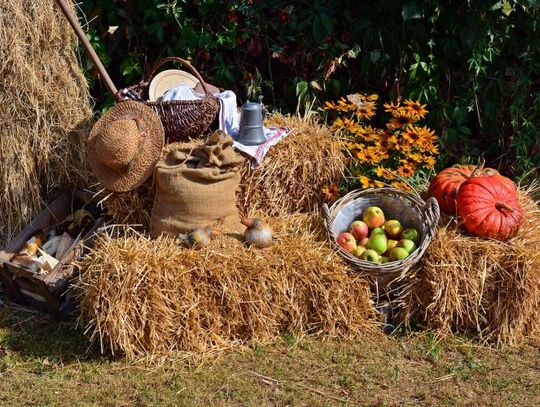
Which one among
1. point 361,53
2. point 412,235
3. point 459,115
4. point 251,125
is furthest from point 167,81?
point 459,115

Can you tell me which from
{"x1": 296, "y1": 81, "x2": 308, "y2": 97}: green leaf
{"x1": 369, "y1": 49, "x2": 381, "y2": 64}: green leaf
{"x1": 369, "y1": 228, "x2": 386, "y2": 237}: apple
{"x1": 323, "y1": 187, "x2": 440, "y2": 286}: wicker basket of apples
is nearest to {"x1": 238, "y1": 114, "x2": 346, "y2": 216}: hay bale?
{"x1": 323, "y1": 187, "x2": 440, "y2": 286}: wicker basket of apples

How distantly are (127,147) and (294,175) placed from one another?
100cm

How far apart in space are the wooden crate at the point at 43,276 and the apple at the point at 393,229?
5.50 feet

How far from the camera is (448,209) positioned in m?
4.50

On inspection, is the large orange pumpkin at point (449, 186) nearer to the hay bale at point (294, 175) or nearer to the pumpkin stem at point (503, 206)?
the pumpkin stem at point (503, 206)

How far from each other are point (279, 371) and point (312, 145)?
1.41 m

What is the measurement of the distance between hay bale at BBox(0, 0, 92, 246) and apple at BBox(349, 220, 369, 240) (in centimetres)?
170

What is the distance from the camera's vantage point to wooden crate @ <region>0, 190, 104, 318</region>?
4.38 m

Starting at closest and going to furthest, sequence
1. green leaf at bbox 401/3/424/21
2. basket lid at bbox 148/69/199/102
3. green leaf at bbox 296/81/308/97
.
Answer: basket lid at bbox 148/69/199/102, green leaf at bbox 401/3/424/21, green leaf at bbox 296/81/308/97

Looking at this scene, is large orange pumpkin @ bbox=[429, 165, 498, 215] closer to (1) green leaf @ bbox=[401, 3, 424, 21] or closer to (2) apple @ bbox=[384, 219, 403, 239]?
(2) apple @ bbox=[384, 219, 403, 239]

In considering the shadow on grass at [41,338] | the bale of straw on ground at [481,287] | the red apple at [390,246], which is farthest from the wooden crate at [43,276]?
the bale of straw on ground at [481,287]

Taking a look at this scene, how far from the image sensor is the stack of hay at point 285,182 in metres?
4.56

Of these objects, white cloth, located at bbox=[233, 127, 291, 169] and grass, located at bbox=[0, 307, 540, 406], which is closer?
grass, located at bbox=[0, 307, 540, 406]

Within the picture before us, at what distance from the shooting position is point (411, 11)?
16.2ft
